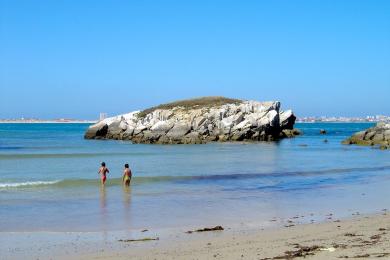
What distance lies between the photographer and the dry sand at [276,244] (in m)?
10.5

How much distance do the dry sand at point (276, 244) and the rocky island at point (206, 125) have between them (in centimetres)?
5543

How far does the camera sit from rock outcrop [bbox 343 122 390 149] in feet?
211

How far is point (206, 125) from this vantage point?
241 ft

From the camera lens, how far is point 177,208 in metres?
18.0

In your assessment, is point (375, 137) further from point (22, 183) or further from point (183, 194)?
point (22, 183)

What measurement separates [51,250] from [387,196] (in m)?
13.9

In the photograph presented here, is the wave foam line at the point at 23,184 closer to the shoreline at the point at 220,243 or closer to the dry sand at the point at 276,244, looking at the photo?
the shoreline at the point at 220,243

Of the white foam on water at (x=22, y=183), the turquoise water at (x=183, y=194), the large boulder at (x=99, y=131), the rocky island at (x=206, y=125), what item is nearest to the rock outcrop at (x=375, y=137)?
the rocky island at (x=206, y=125)

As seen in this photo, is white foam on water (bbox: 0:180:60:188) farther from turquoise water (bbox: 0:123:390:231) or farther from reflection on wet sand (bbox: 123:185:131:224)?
reflection on wet sand (bbox: 123:185:131:224)

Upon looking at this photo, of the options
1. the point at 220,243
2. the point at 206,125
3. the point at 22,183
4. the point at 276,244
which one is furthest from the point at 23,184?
the point at 206,125

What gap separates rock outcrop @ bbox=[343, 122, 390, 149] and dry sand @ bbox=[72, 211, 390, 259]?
5250cm

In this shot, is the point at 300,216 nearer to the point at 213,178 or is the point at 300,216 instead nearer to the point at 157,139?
the point at 213,178

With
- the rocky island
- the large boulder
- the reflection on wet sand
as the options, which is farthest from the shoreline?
the large boulder

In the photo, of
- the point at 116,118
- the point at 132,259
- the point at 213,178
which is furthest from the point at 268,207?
the point at 116,118
